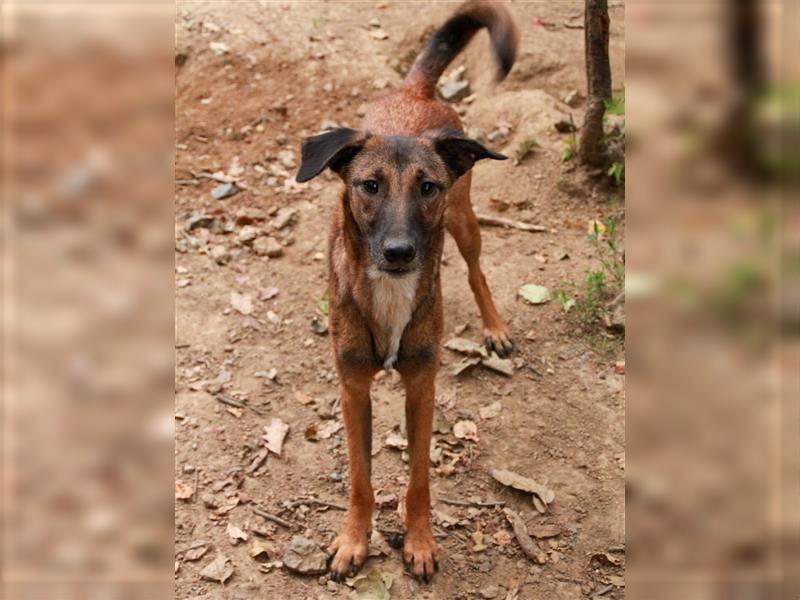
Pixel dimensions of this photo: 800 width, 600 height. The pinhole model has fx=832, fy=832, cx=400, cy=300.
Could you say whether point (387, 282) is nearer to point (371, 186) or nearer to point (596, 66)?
point (371, 186)

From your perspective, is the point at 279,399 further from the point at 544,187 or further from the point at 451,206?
the point at 544,187

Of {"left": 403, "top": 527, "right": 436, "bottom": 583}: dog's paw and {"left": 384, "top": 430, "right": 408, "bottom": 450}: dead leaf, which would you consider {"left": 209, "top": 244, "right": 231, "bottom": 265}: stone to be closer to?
{"left": 384, "top": 430, "right": 408, "bottom": 450}: dead leaf

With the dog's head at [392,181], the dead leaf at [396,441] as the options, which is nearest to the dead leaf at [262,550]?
the dead leaf at [396,441]

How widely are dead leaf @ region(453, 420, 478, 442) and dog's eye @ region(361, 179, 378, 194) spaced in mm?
2065

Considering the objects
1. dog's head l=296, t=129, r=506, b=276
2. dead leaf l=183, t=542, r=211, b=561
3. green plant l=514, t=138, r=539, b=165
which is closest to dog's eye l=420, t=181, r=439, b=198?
dog's head l=296, t=129, r=506, b=276

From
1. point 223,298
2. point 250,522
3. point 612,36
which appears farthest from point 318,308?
point 612,36

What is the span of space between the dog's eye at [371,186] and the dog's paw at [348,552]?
6.31 ft

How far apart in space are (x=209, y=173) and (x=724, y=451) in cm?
735

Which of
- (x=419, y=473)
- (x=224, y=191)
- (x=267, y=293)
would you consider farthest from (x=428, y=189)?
(x=224, y=191)

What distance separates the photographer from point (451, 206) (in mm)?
5742

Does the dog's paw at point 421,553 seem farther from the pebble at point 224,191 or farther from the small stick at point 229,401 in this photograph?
the pebble at point 224,191

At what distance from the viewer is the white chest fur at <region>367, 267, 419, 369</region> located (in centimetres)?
435

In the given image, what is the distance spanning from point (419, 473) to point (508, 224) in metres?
3.15

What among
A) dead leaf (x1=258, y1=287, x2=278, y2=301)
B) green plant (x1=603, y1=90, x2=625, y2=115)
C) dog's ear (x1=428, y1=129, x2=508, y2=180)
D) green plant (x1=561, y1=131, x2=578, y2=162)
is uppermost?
green plant (x1=603, y1=90, x2=625, y2=115)
